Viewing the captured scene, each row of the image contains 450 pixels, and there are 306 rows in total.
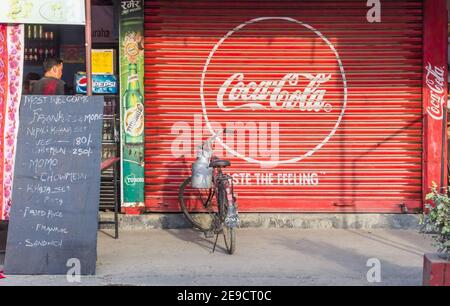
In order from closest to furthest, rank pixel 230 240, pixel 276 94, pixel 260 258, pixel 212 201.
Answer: pixel 260 258
pixel 230 240
pixel 212 201
pixel 276 94

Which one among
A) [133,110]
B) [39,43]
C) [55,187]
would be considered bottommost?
[55,187]

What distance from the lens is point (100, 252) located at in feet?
26.5

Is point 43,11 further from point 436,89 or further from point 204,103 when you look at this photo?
point 436,89

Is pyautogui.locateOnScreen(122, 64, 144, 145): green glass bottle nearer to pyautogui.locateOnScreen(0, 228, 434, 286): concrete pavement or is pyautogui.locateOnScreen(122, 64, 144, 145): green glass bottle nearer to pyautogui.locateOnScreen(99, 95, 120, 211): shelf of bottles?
pyautogui.locateOnScreen(99, 95, 120, 211): shelf of bottles

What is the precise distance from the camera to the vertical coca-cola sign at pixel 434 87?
362 inches

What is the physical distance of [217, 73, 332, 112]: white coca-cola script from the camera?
30.6 ft

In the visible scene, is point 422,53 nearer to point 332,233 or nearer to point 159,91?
point 332,233

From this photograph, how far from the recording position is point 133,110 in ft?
30.3

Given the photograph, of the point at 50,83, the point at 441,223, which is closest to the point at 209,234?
the point at 50,83

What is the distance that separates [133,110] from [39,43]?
153 cm

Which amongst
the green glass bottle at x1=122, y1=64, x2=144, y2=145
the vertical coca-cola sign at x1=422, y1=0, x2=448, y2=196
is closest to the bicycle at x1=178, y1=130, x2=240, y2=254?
the green glass bottle at x1=122, y1=64, x2=144, y2=145

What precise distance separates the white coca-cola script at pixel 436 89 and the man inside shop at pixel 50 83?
4.74 m

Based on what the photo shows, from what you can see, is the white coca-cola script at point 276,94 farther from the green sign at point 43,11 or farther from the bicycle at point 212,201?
the green sign at point 43,11

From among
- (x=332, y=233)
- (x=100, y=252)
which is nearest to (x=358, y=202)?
(x=332, y=233)
